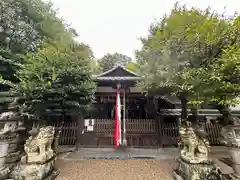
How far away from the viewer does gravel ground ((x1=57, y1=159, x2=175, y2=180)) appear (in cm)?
336

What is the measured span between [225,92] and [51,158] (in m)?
5.07

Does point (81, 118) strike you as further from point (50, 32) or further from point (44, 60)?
point (50, 32)

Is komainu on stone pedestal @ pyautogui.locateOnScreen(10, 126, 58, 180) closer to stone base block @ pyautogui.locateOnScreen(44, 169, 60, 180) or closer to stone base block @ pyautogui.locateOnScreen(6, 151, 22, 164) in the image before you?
stone base block @ pyautogui.locateOnScreen(44, 169, 60, 180)

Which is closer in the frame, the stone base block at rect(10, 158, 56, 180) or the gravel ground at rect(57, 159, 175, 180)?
the stone base block at rect(10, 158, 56, 180)

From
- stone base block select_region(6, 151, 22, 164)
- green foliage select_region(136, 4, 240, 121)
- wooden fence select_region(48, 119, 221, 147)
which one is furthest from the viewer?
wooden fence select_region(48, 119, 221, 147)

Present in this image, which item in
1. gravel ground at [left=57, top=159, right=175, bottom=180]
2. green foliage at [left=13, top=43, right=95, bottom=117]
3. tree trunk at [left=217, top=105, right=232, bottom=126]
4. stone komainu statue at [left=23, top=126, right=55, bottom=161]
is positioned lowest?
gravel ground at [left=57, top=159, right=175, bottom=180]

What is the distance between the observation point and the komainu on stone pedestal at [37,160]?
2.91 m

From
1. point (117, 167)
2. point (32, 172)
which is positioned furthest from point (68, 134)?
point (117, 167)

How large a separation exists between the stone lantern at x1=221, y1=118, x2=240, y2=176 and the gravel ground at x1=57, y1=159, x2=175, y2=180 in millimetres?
1726

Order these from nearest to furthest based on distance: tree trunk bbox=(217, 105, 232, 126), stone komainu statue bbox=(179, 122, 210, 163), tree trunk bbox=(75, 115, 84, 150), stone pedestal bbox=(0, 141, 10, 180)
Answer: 1. stone komainu statue bbox=(179, 122, 210, 163)
2. stone pedestal bbox=(0, 141, 10, 180)
3. tree trunk bbox=(217, 105, 232, 126)
4. tree trunk bbox=(75, 115, 84, 150)

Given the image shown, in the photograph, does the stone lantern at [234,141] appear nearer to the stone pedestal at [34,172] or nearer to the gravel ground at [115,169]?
the gravel ground at [115,169]

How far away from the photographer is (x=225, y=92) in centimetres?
289

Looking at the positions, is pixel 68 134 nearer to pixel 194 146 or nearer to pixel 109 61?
pixel 194 146

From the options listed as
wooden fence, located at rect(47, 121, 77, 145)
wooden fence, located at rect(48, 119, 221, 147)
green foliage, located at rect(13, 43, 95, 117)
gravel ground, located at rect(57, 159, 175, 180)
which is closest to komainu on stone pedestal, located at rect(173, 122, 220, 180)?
gravel ground, located at rect(57, 159, 175, 180)
